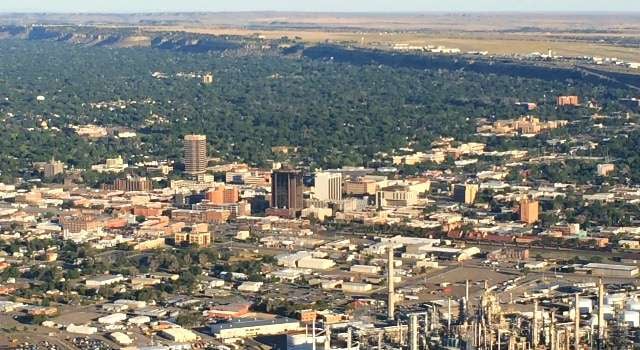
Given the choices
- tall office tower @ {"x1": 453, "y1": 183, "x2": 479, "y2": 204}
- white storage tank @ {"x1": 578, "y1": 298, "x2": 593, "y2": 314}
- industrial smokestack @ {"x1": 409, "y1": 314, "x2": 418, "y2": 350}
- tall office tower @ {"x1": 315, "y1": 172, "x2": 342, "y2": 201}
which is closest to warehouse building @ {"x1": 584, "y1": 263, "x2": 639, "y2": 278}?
white storage tank @ {"x1": 578, "y1": 298, "x2": 593, "y2": 314}

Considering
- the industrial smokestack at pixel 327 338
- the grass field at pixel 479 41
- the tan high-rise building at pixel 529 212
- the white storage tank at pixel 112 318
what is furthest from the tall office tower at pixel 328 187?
the grass field at pixel 479 41

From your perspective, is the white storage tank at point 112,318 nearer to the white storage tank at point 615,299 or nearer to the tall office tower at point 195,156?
the white storage tank at point 615,299

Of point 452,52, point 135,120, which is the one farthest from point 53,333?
point 452,52

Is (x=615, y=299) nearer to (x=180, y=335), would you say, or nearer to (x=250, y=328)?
(x=250, y=328)

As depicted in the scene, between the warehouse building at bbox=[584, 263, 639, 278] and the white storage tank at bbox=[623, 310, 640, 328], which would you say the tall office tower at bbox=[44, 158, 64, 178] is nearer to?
the warehouse building at bbox=[584, 263, 639, 278]

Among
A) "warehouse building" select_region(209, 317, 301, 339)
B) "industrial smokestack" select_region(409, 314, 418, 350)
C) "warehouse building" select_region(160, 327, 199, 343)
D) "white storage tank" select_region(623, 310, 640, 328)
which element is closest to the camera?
"industrial smokestack" select_region(409, 314, 418, 350)

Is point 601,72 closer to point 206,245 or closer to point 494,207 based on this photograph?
point 494,207

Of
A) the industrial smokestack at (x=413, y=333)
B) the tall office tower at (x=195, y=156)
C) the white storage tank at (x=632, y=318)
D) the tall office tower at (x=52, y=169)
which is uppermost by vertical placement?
the industrial smokestack at (x=413, y=333)
